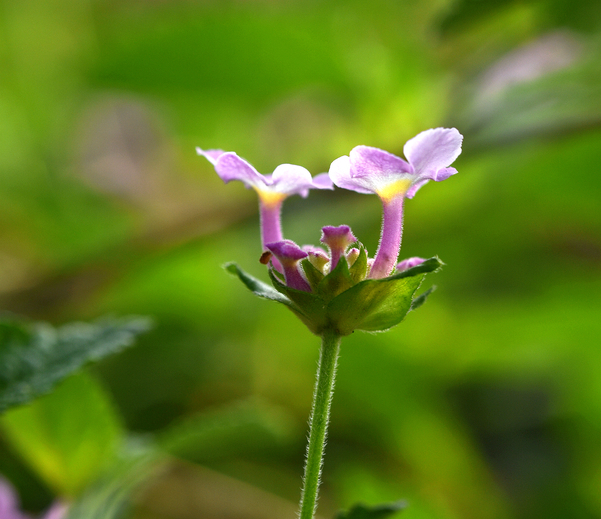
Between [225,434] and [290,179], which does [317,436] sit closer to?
[290,179]

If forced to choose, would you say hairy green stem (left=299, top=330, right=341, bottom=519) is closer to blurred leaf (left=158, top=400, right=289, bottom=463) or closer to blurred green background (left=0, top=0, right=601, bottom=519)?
blurred leaf (left=158, top=400, right=289, bottom=463)

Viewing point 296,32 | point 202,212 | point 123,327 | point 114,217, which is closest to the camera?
point 123,327

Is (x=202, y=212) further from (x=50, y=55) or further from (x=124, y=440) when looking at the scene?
(x=50, y=55)

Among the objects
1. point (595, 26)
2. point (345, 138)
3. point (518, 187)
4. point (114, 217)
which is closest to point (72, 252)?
point (114, 217)

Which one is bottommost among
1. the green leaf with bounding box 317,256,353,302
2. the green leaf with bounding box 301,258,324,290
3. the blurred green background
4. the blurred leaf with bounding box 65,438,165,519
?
the blurred leaf with bounding box 65,438,165,519

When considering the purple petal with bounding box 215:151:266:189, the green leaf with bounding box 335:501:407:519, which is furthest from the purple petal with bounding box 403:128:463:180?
the green leaf with bounding box 335:501:407:519

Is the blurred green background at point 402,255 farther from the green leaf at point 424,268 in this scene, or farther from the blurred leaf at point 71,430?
the green leaf at point 424,268
